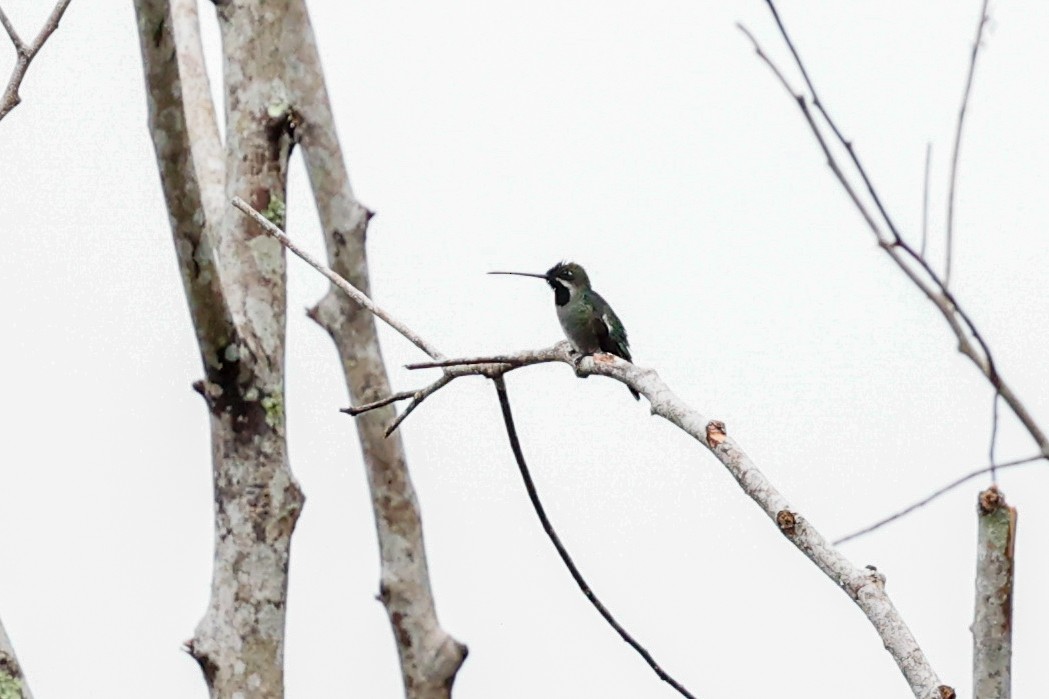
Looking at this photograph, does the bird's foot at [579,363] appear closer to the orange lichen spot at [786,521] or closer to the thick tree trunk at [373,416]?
the orange lichen spot at [786,521]

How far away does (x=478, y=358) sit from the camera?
359 cm

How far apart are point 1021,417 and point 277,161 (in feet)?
14.9

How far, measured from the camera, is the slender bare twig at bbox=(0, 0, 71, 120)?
374cm

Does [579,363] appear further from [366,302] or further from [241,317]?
[241,317]

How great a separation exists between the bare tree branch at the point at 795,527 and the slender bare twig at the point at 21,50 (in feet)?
2.57

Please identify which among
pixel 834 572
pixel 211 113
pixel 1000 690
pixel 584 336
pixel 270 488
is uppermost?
pixel 211 113

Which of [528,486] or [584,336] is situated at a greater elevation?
[584,336]

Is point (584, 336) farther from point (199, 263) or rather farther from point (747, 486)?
point (747, 486)

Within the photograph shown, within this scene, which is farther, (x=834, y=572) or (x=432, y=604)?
(x=432, y=604)

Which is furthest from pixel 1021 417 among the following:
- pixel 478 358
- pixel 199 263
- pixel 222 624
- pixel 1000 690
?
pixel 222 624

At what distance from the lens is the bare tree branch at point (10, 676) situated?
12.2 ft

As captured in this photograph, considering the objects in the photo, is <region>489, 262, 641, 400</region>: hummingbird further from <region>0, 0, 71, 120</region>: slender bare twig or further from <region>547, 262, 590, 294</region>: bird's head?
<region>0, 0, 71, 120</region>: slender bare twig

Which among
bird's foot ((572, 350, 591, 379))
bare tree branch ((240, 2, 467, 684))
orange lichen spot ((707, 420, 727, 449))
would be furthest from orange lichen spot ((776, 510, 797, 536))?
bare tree branch ((240, 2, 467, 684))

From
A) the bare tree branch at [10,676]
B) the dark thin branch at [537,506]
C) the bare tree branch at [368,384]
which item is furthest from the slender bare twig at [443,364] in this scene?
the bare tree branch at [368,384]
